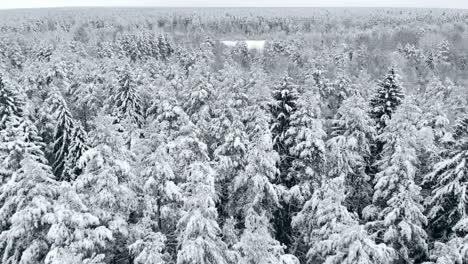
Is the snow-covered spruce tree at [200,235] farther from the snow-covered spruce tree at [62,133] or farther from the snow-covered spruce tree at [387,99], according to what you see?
the snow-covered spruce tree at [62,133]

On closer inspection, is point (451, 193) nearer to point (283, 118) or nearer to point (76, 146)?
point (283, 118)

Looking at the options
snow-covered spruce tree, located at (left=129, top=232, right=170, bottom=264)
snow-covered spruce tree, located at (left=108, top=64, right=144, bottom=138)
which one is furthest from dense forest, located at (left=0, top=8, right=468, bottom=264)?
snow-covered spruce tree, located at (left=108, top=64, right=144, bottom=138)

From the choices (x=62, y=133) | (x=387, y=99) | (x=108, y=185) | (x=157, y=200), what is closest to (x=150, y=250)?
(x=108, y=185)

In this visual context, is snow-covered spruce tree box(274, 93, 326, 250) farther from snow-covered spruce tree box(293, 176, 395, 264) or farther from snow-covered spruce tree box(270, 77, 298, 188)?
snow-covered spruce tree box(293, 176, 395, 264)

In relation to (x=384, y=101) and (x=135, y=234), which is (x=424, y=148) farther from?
(x=135, y=234)

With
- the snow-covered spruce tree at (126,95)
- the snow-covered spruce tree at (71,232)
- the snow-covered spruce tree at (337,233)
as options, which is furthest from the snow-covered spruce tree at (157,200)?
the snow-covered spruce tree at (126,95)

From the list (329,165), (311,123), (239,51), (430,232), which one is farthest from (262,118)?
(239,51)
